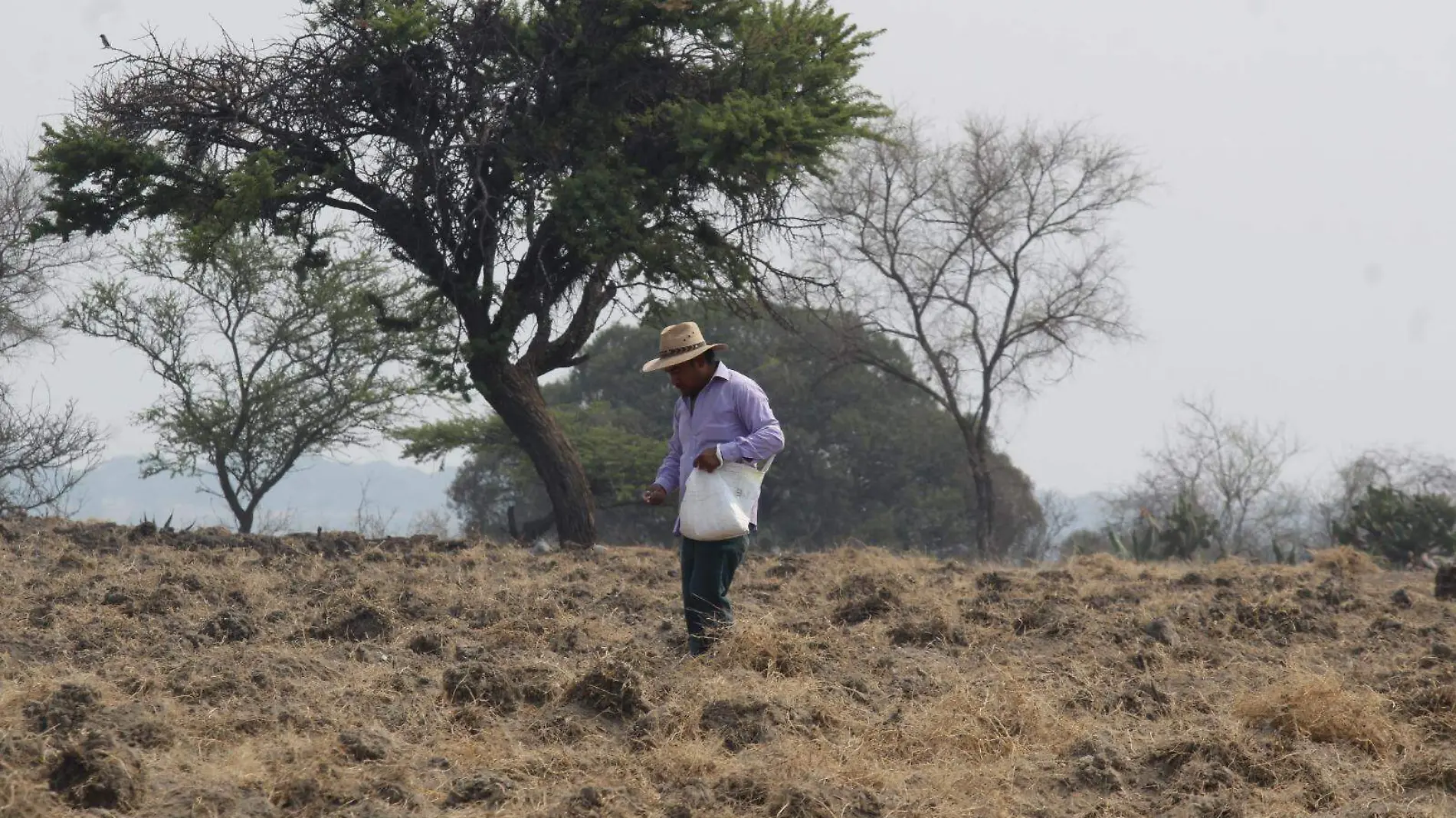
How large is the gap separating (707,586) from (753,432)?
0.74m

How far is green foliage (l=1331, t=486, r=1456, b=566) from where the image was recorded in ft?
63.0

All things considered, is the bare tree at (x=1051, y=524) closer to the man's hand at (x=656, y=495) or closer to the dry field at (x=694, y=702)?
the dry field at (x=694, y=702)

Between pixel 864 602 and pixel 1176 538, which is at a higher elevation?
pixel 1176 538

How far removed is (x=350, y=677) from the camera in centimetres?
640

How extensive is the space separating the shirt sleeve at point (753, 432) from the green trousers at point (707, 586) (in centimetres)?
44

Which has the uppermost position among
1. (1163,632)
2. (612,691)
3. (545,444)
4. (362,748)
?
(545,444)

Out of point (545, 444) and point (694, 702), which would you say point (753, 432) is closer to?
point (694, 702)

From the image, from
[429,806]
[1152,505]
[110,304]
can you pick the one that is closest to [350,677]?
[429,806]

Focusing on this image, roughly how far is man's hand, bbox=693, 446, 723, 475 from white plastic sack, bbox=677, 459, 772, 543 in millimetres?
72

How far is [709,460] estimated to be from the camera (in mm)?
6805

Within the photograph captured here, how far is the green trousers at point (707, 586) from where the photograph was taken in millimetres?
7020

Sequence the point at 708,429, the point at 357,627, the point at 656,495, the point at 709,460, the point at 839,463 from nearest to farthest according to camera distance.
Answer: the point at 709,460, the point at 708,429, the point at 656,495, the point at 357,627, the point at 839,463

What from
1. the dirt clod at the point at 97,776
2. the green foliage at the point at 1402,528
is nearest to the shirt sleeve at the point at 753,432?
the dirt clod at the point at 97,776

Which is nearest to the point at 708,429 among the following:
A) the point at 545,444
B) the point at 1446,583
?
the point at 1446,583
